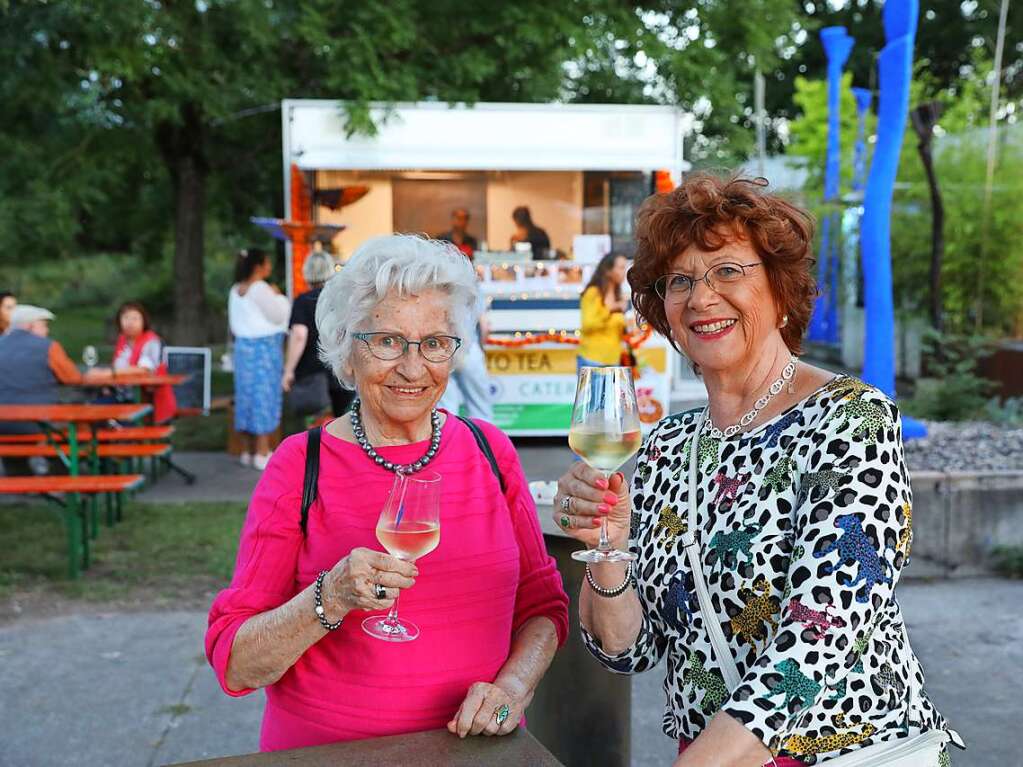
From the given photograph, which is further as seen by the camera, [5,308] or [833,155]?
[833,155]

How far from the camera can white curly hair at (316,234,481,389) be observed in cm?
211

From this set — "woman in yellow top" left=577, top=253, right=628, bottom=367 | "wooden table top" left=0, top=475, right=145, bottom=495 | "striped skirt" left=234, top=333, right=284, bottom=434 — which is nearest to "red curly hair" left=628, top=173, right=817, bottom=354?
"wooden table top" left=0, top=475, right=145, bottom=495

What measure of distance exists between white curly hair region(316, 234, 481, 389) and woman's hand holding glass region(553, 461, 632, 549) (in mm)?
505

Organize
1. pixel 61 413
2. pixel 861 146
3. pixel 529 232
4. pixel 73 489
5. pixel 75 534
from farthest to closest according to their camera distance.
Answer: pixel 861 146, pixel 529 232, pixel 61 413, pixel 75 534, pixel 73 489

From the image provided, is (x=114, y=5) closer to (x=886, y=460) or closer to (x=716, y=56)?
(x=716, y=56)

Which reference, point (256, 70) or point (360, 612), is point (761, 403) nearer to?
point (360, 612)

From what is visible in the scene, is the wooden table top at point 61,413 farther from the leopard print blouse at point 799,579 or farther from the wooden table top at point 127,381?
the leopard print blouse at point 799,579

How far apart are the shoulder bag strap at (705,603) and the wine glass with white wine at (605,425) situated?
120mm

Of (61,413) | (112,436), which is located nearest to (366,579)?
(61,413)

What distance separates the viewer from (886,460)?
5.42 ft

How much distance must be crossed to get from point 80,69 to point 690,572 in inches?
530

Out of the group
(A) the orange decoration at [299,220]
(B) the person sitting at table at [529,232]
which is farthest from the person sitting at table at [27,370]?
(B) the person sitting at table at [529,232]

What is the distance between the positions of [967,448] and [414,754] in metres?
→ 6.29

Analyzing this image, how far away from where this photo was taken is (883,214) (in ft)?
25.1
